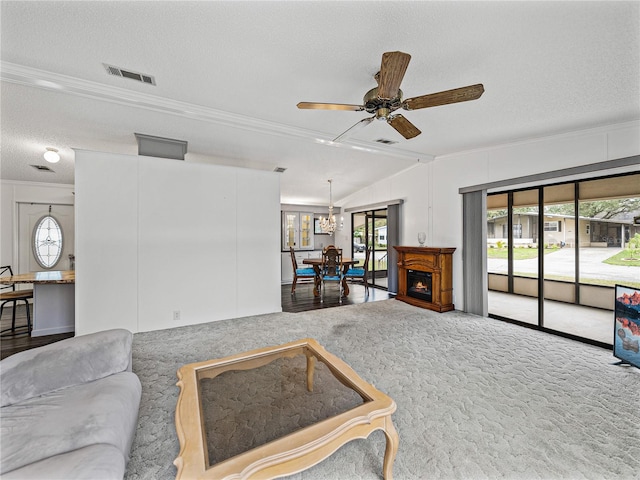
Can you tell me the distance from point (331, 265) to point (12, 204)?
6.47 meters

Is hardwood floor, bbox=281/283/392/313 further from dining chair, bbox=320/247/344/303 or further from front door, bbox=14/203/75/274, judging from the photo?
front door, bbox=14/203/75/274

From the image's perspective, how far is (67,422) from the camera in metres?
1.28

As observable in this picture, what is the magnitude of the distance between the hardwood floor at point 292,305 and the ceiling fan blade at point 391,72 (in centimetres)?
382

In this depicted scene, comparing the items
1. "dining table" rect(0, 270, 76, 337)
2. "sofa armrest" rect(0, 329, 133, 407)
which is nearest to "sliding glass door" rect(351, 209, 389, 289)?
"sofa armrest" rect(0, 329, 133, 407)

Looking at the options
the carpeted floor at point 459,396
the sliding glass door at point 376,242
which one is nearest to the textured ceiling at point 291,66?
the carpeted floor at point 459,396

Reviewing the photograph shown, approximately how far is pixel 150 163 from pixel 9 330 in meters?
3.08

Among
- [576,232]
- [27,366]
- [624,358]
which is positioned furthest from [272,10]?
[576,232]

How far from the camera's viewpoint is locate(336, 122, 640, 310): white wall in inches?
124

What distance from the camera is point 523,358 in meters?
2.90

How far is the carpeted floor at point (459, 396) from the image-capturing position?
61.3 inches

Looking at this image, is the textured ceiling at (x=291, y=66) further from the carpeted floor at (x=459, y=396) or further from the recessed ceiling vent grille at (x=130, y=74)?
the carpeted floor at (x=459, y=396)

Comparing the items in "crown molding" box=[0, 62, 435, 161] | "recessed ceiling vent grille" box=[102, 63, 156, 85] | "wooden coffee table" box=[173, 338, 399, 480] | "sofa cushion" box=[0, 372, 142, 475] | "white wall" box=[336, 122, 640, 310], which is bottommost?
"wooden coffee table" box=[173, 338, 399, 480]

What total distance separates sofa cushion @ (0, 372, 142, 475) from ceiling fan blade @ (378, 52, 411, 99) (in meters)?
2.62

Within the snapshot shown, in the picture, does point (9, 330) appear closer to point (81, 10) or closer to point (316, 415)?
point (81, 10)
